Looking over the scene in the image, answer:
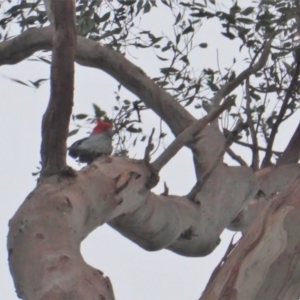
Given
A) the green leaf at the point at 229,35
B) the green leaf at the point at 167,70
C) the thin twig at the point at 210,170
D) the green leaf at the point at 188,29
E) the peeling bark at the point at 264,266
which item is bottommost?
the peeling bark at the point at 264,266

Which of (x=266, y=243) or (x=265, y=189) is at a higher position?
(x=265, y=189)

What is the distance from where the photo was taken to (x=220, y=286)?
1942 millimetres

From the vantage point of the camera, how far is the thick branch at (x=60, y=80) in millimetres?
2363

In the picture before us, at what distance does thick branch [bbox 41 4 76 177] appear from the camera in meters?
2.36

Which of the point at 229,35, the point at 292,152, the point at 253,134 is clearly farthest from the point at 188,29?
the point at 292,152

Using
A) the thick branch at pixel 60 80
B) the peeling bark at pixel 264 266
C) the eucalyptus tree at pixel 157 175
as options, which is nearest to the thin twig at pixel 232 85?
the eucalyptus tree at pixel 157 175

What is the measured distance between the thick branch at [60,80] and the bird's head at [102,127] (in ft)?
5.89

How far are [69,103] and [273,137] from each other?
72.9 inches

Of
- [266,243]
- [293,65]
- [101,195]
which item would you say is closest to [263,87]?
[293,65]

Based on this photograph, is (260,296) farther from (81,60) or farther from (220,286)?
(81,60)

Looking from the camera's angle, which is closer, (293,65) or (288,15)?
(288,15)

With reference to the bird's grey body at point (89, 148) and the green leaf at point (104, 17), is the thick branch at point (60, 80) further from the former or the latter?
the green leaf at point (104, 17)

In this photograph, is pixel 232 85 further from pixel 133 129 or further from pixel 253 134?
pixel 133 129

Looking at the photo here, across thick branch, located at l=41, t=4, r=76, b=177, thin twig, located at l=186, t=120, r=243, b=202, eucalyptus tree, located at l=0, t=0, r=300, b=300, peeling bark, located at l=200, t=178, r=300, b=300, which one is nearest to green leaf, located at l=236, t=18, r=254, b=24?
eucalyptus tree, located at l=0, t=0, r=300, b=300
